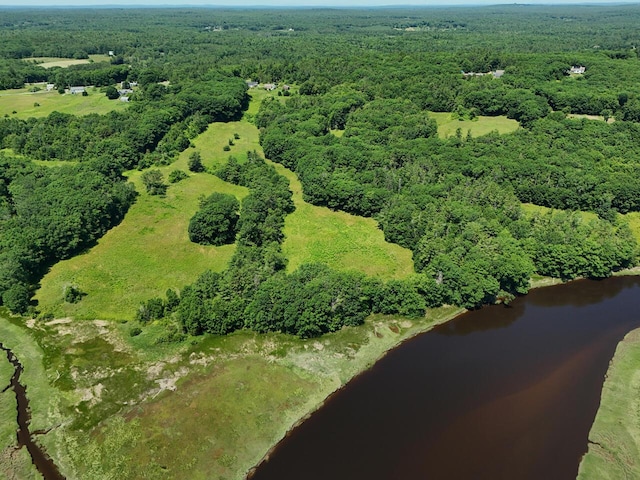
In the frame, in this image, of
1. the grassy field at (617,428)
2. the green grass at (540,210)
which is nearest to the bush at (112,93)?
the green grass at (540,210)

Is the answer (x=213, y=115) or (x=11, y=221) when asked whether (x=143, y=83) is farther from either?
(x=11, y=221)

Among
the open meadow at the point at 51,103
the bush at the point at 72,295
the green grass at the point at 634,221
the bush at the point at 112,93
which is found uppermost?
the bush at the point at 112,93

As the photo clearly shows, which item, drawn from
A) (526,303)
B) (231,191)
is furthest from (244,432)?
(231,191)

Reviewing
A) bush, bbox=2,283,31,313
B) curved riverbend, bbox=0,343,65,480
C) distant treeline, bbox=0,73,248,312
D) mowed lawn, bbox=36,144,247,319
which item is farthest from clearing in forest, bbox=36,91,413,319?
curved riverbend, bbox=0,343,65,480

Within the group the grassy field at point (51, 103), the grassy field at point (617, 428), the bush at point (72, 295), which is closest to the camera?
the grassy field at point (617, 428)

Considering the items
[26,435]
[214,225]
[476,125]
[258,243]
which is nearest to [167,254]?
[214,225]

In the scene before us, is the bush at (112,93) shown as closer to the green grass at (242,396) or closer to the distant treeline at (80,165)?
the distant treeline at (80,165)

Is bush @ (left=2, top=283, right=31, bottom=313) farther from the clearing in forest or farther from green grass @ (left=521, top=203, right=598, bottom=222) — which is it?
green grass @ (left=521, top=203, right=598, bottom=222)
